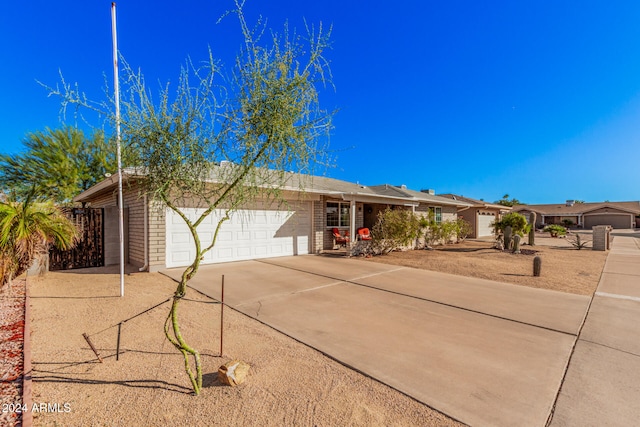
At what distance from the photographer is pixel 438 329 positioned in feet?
14.4

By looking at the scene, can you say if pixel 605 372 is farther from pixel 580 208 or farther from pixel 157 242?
pixel 580 208

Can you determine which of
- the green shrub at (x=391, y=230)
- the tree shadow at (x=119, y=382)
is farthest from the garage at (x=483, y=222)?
the tree shadow at (x=119, y=382)

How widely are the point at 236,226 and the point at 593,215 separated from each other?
54963mm

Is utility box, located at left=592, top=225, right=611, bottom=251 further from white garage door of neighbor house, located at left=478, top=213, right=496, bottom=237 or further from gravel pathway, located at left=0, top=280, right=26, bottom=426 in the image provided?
gravel pathway, located at left=0, top=280, right=26, bottom=426

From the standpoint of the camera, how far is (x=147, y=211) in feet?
27.3

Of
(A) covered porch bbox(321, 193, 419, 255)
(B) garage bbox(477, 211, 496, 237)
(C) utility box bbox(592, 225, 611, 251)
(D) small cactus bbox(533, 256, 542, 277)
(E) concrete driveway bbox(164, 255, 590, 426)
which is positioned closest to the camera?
(E) concrete driveway bbox(164, 255, 590, 426)

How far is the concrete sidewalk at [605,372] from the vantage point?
247cm

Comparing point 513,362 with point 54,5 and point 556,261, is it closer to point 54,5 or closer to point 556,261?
point 556,261

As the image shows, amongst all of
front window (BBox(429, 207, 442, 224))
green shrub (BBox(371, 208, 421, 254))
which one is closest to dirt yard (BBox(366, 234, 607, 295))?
green shrub (BBox(371, 208, 421, 254))

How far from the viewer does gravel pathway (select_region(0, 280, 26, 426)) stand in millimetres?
2420

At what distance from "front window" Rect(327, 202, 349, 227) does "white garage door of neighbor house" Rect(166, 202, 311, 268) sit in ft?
4.71

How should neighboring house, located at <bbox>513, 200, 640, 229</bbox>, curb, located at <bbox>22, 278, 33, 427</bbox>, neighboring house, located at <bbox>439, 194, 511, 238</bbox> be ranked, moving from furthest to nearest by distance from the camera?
neighboring house, located at <bbox>513, 200, 640, 229</bbox> → neighboring house, located at <bbox>439, 194, 511, 238</bbox> → curb, located at <bbox>22, 278, 33, 427</bbox>

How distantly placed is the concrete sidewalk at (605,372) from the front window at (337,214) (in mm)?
9703

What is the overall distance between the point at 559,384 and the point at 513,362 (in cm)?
49
